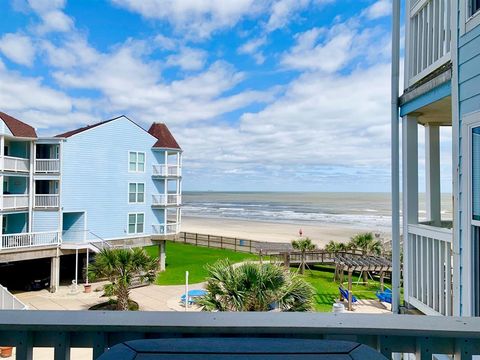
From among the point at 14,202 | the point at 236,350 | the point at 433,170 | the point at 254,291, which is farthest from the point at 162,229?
the point at 236,350

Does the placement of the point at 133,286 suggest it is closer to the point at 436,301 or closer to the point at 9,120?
the point at 9,120

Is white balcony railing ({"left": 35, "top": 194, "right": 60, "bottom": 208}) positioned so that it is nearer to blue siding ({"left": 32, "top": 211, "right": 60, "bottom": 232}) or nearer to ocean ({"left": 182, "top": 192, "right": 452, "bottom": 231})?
blue siding ({"left": 32, "top": 211, "right": 60, "bottom": 232})

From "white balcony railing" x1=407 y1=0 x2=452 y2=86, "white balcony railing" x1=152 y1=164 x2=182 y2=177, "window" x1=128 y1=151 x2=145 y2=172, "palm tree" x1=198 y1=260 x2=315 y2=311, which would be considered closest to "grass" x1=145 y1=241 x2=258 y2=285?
"white balcony railing" x1=152 y1=164 x2=182 y2=177

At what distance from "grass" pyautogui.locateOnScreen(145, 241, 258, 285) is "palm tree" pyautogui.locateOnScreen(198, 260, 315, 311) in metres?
9.44

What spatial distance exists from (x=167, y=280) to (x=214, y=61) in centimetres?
1887

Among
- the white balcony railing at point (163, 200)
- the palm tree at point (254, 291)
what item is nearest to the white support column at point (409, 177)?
the palm tree at point (254, 291)

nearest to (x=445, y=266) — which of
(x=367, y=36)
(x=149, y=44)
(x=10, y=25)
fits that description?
(x=367, y=36)

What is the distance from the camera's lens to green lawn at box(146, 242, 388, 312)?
14531 mm

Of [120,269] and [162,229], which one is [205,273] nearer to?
[162,229]

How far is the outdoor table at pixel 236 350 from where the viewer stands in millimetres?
1085

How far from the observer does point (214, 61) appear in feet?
91.4

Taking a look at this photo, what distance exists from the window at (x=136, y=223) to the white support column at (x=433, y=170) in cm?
1695

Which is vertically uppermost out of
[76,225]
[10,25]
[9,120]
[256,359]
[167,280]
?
[10,25]

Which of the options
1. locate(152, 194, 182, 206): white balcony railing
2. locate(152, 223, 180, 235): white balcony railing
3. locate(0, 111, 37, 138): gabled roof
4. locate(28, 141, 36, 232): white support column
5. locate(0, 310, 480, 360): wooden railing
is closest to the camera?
locate(0, 310, 480, 360): wooden railing
